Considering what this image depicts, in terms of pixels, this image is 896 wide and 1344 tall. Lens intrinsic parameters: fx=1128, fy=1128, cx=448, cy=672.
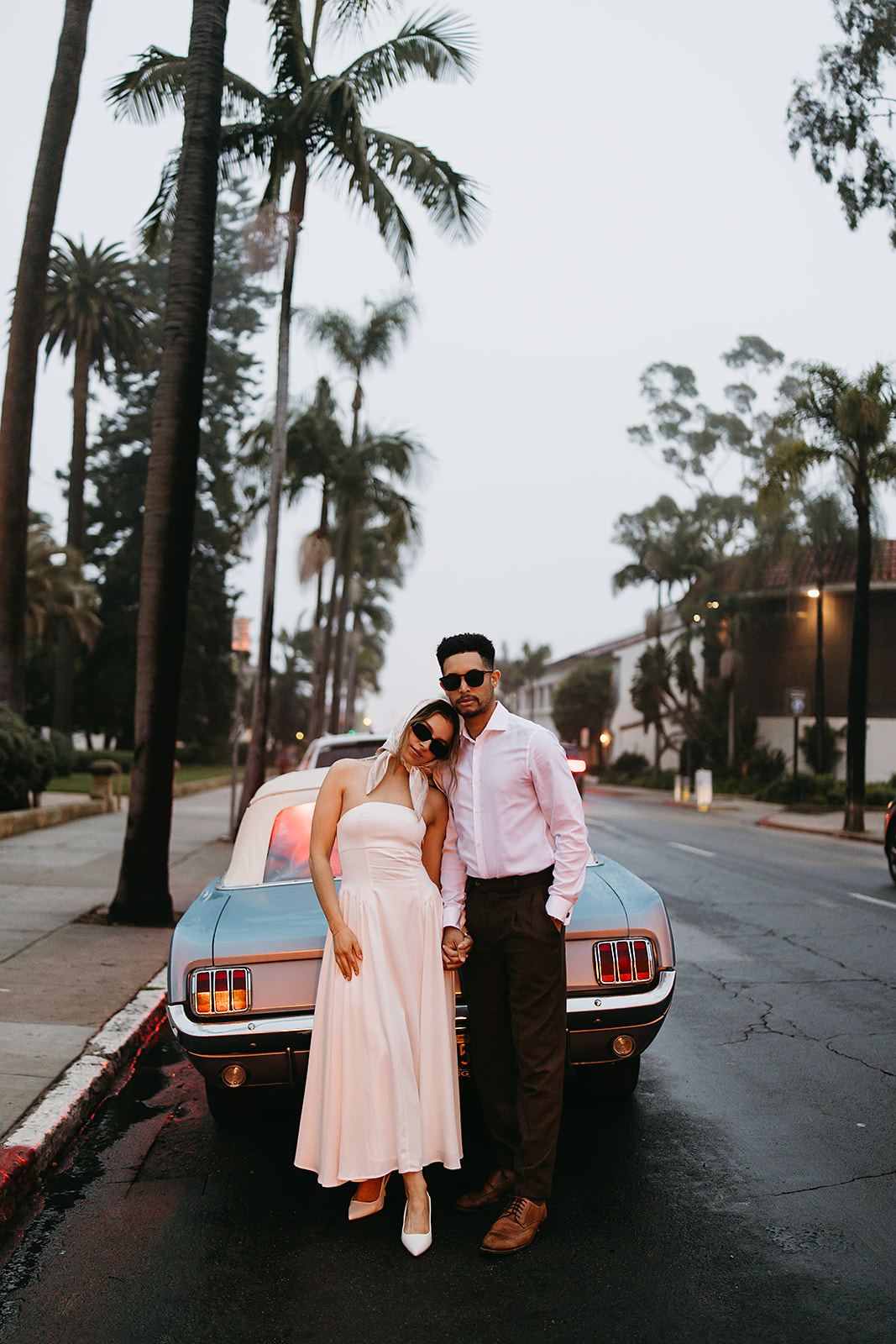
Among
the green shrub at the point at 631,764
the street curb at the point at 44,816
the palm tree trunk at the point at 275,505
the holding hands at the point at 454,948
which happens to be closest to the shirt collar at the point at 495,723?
the holding hands at the point at 454,948

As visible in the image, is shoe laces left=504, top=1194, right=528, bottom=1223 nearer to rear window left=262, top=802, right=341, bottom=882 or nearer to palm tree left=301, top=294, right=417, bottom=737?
rear window left=262, top=802, right=341, bottom=882

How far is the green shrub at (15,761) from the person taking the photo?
1424 cm

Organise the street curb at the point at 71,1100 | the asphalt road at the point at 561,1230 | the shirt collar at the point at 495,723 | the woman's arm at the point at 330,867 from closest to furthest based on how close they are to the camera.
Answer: the asphalt road at the point at 561,1230 → the woman's arm at the point at 330,867 → the shirt collar at the point at 495,723 → the street curb at the point at 71,1100

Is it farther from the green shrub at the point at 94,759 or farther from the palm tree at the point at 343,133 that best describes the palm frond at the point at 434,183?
the green shrub at the point at 94,759

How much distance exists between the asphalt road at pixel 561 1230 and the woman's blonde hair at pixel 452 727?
4.87 feet

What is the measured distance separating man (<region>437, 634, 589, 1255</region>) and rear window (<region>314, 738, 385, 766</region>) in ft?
17.9

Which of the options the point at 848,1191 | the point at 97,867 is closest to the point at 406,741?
the point at 848,1191

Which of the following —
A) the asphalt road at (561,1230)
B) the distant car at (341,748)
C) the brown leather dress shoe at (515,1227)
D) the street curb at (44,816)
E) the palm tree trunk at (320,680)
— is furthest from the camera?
the palm tree trunk at (320,680)

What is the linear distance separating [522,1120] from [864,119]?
2027 centimetres

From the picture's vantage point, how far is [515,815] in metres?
3.79

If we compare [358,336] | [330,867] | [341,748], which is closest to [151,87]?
[341,748]

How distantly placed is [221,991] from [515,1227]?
4.33 feet

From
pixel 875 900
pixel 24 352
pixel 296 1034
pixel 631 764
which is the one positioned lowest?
pixel 631 764

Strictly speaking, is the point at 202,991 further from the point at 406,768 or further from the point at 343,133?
the point at 343,133
